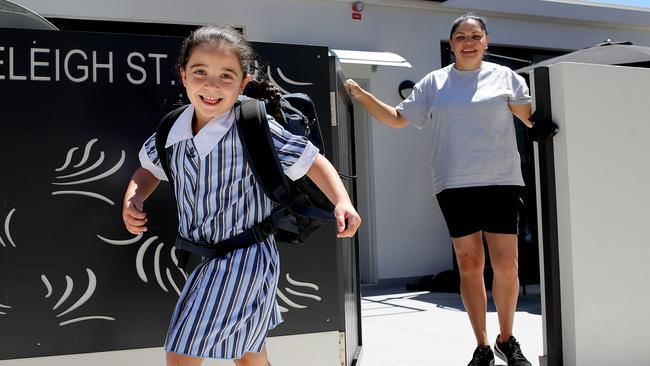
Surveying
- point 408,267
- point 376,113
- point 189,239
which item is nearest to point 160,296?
point 189,239

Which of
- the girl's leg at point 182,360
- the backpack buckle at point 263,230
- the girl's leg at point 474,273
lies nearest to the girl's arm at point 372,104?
the girl's leg at point 474,273

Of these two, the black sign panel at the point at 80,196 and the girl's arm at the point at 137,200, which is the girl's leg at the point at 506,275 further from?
the girl's arm at the point at 137,200

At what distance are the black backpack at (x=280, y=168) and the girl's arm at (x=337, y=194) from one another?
9cm

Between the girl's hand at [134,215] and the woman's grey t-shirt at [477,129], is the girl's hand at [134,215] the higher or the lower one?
the lower one

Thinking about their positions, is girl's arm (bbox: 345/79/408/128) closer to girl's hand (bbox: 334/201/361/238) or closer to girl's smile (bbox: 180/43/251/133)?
girl's smile (bbox: 180/43/251/133)

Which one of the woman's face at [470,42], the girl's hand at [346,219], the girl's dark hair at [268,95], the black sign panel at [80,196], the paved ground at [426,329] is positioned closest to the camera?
the girl's hand at [346,219]

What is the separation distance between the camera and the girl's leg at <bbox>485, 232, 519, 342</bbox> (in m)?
3.62

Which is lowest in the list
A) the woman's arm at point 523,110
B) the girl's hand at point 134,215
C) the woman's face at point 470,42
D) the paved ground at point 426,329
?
the paved ground at point 426,329

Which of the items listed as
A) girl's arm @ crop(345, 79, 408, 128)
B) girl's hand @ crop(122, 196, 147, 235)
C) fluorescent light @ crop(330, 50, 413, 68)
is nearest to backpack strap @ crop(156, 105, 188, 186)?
girl's hand @ crop(122, 196, 147, 235)

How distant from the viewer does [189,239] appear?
2.25m

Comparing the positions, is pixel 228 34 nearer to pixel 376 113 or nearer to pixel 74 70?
pixel 74 70

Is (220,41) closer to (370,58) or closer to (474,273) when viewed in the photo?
(474,273)

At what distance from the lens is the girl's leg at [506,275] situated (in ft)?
11.9

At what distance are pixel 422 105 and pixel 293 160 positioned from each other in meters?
1.82
